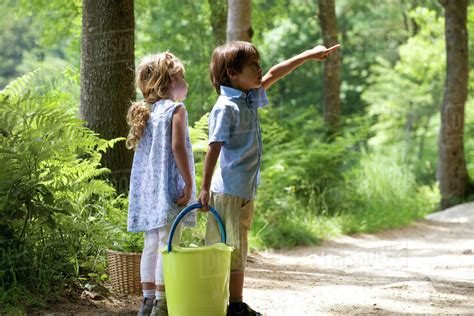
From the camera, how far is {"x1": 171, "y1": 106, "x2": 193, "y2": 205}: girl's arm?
14.0 ft

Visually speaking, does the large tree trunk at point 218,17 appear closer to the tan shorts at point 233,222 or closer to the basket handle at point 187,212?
the tan shorts at point 233,222

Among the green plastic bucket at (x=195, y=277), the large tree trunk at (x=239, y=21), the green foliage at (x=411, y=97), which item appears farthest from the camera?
the green foliage at (x=411, y=97)

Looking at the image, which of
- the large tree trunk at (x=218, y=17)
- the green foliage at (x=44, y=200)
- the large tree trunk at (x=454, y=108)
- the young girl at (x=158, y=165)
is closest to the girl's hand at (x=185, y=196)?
the young girl at (x=158, y=165)

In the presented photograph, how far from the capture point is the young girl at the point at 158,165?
170 inches

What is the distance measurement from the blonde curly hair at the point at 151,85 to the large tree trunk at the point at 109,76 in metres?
1.62

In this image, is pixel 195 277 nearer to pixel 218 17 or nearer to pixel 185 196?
pixel 185 196

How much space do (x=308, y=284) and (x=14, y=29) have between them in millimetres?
29908

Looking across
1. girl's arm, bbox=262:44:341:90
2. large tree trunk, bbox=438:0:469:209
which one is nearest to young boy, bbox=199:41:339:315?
girl's arm, bbox=262:44:341:90

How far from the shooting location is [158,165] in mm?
4387

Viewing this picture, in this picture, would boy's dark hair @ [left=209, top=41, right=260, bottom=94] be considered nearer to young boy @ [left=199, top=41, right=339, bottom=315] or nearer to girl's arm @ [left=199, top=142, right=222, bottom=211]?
young boy @ [left=199, top=41, right=339, bottom=315]

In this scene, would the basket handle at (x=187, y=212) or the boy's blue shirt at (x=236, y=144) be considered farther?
the boy's blue shirt at (x=236, y=144)

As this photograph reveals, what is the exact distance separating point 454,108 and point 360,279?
9.03 m

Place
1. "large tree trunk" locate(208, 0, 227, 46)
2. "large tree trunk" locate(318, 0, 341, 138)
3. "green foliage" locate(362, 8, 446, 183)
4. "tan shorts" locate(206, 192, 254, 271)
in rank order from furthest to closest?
"green foliage" locate(362, 8, 446, 183), "large tree trunk" locate(318, 0, 341, 138), "large tree trunk" locate(208, 0, 227, 46), "tan shorts" locate(206, 192, 254, 271)

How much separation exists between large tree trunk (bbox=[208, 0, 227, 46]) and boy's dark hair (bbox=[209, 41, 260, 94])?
843cm
